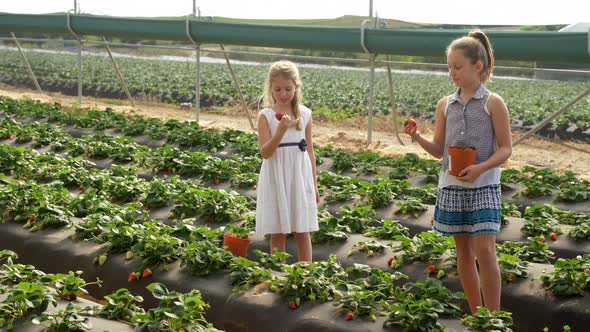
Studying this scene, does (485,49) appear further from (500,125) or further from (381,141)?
(381,141)

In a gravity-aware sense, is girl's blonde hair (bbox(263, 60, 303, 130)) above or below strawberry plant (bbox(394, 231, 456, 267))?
above

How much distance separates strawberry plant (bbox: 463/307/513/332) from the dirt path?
22.4 ft

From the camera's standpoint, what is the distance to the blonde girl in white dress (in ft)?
18.0

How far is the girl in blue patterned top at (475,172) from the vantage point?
4.56 meters

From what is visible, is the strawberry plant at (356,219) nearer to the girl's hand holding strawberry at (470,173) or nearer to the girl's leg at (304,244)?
the girl's leg at (304,244)

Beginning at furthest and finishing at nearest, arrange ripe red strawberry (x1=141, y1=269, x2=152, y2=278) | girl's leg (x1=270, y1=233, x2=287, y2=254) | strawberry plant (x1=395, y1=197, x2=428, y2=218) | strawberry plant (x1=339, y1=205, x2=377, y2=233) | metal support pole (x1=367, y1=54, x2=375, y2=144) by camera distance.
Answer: metal support pole (x1=367, y1=54, x2=375, y2=144) → strawberry plant (x1=395, y1=197, x2=428, y2=218) → strawberry plant (x1=339, y1=205, x2=377, y2=233) → girl's leg (x1=270, y1=233, x2=287, y2=254) → ripe red strawberry (x1=141, y1=269, x2=152, y2=278)

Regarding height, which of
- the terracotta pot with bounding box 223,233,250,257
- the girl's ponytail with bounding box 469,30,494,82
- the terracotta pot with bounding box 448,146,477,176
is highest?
the girl's ponytail with bounding box 469,30,494,82

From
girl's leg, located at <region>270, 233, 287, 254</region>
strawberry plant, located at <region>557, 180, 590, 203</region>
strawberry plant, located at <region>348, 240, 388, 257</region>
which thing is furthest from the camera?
strawberry plant, located at <region>557, 180, 590, 203</region>

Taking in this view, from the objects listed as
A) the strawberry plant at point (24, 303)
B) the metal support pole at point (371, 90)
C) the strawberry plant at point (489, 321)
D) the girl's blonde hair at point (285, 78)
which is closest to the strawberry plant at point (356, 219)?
the girl's blonde hair at point (285, 78)

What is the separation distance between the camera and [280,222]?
553 cm

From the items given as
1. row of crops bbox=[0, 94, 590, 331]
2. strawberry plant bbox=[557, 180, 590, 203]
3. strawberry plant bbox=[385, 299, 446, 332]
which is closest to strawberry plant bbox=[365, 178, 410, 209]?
row of crops bbox=[0, 94, 590, 331]

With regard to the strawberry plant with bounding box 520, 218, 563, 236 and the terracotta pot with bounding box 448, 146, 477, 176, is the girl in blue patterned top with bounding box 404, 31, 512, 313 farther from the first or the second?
the strawberry plant with bounding box 520, 218, 563, 236

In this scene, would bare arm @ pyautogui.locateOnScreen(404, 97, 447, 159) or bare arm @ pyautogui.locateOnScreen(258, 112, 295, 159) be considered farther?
bare arm @ pyautogui.locateOnScreen(258, 112, 295, 159)

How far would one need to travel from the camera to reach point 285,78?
17.7 feet
